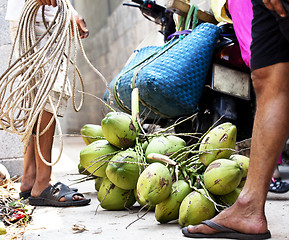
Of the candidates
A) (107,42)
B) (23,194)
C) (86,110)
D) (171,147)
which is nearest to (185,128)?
(171,147)

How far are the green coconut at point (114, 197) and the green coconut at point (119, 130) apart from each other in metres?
0.21

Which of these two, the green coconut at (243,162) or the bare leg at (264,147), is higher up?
the bare leg at (264,147)

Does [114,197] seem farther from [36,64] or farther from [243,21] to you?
[243,21]

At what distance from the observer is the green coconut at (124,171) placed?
1943mm

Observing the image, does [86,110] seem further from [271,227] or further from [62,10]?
[271,227]

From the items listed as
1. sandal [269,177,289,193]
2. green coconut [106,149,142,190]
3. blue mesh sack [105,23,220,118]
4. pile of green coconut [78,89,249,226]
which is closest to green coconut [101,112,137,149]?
pile of green coconut [78,89,249,226]

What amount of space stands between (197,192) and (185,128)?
118cm

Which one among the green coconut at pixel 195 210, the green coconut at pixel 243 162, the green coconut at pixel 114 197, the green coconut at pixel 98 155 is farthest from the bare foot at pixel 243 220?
the green coconut at pixel 98 155

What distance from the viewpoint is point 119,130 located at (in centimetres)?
206

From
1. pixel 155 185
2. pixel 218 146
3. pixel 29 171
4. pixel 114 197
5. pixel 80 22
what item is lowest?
pixel 29 171

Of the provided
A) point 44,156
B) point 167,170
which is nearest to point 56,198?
point 44,156

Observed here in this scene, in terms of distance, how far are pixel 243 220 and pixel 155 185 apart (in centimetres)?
38

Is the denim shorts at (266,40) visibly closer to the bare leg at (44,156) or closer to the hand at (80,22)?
the hand at (80,22)

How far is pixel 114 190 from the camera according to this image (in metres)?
2.04
